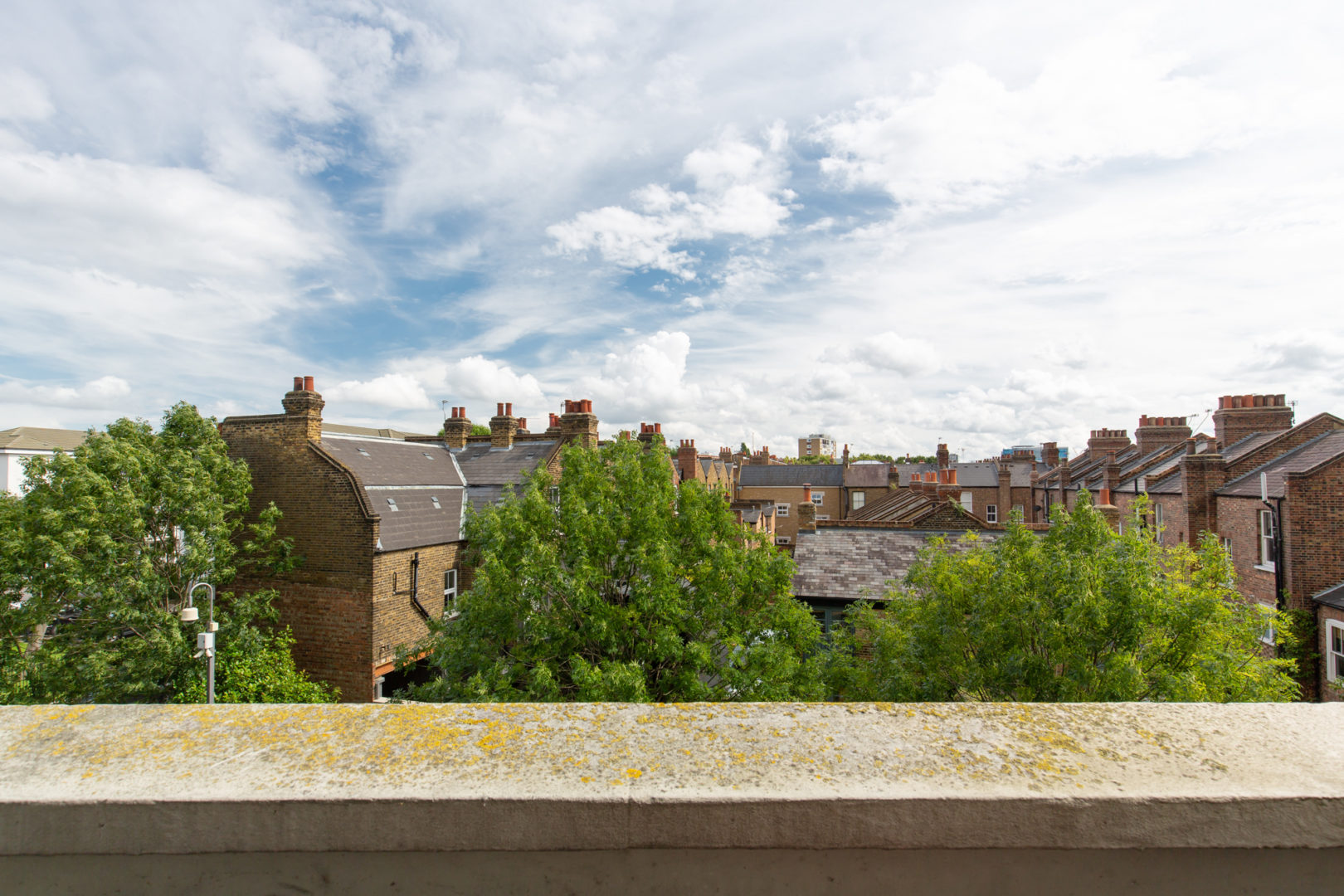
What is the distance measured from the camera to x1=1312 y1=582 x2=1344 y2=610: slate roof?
686 inches

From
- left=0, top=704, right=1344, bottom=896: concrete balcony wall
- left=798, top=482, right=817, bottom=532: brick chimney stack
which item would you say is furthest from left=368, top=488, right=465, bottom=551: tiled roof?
left=0, top=704, right=1344, bottom=896: concrete balcony wall

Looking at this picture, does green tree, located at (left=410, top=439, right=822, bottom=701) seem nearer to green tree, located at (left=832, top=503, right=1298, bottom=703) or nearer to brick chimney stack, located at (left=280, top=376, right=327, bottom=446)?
green tree, located at (left=832, top=503, right=1298, bottom=703)

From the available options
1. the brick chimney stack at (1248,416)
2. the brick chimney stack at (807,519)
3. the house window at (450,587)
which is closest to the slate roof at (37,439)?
the house window at (450,587)

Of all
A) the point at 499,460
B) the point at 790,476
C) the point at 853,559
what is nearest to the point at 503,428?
the point at 499,460

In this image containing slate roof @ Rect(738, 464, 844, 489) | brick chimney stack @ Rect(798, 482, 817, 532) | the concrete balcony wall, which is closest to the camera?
the concrete balcony wall

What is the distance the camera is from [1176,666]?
965 cm

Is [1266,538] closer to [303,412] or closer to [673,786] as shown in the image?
[673,786]

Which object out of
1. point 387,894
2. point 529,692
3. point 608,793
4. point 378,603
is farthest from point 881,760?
point 378,603

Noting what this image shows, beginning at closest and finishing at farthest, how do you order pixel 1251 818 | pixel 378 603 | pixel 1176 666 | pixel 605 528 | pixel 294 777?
pixel 1251 818, pixel 294 777, pixel 1176 666, pixel 605 528, pixel 378 603

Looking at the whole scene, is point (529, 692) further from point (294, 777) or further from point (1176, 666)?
point (1176, 666)

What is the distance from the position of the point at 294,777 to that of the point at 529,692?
9.54 meters

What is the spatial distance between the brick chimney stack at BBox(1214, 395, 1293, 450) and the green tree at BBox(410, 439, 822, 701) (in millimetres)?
31063

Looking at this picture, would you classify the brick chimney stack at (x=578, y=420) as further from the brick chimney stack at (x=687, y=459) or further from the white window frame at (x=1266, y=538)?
the white window frame at (x=1266, y=538)

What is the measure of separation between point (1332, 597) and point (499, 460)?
93.5ft
